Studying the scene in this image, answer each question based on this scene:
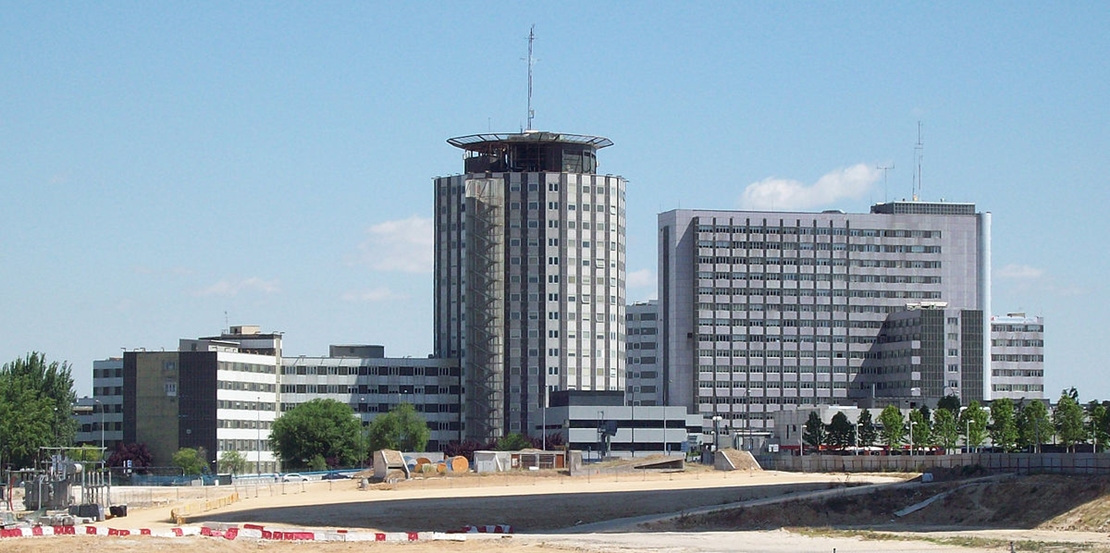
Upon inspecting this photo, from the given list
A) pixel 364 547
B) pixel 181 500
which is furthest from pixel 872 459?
pixel 364 547

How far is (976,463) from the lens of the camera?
158625 mm

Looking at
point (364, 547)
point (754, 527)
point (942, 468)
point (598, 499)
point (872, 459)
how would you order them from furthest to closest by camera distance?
point (872, 459)
point (942, 468)
point (598, 499)
point (754, 527)
point (364, 547)

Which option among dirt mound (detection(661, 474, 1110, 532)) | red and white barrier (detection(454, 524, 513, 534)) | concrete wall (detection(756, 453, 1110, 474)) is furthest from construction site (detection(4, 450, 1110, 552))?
concrete wall (detection(756, 453, 1110, 474))

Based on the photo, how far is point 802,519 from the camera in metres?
133

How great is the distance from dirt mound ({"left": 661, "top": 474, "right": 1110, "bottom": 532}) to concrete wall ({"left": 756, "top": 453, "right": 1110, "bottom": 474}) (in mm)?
2525

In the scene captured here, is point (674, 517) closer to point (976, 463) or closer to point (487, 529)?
point (487, 529)

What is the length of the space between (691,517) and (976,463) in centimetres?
3700

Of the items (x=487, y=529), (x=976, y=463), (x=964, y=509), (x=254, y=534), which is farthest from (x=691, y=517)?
(x=976, y=463)

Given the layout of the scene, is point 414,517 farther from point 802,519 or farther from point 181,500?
point 181,500

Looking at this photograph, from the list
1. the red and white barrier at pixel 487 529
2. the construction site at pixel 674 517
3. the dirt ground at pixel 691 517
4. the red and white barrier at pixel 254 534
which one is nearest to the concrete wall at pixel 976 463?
the construction site at pixel 674 517

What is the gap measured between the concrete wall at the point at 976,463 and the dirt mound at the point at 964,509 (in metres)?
2.52

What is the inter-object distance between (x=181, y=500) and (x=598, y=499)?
41.0m

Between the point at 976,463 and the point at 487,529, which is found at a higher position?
the point at 976,463

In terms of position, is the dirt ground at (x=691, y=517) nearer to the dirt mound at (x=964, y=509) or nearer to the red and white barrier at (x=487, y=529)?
the dirt mound at (x=964, y=509)
